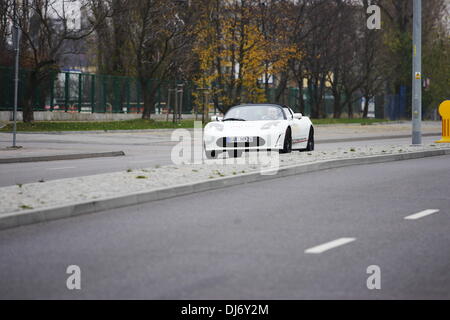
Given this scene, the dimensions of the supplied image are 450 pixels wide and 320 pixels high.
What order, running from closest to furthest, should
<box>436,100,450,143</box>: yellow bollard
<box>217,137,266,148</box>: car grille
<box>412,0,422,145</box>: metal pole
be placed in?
<box>217,137,266,148</box>: car grille → <box>412,0,422,145</box>: metal pole → <box>436,100,450,143</box>: yellow bollard

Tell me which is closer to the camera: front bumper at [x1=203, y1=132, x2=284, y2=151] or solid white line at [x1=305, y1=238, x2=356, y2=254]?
solid white line at [x1=305, y1=238, x2=356, y2=254]

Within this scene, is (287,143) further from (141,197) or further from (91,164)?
(141,197)

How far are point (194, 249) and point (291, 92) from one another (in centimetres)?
6799

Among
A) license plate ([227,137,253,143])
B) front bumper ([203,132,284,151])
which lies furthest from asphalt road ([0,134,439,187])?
license plate ([227,137,253,143])

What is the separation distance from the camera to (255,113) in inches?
887

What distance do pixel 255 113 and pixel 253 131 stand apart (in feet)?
3.78

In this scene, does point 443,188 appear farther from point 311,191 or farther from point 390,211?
point 390,211

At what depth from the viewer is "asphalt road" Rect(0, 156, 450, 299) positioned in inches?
264

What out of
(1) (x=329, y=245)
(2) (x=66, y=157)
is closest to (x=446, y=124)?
(2) (x=66, y=157)

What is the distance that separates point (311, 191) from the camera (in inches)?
545

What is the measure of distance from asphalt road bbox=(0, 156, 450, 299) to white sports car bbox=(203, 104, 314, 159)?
789cm

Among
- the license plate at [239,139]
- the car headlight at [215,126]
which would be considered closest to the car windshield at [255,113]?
the car headlight at [215,126]

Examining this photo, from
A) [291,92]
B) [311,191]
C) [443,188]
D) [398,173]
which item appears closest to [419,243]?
[311,191]

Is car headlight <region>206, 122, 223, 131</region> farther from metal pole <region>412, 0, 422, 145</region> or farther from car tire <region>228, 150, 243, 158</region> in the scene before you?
metal pole <region>412, 0, 422, 145</region>
